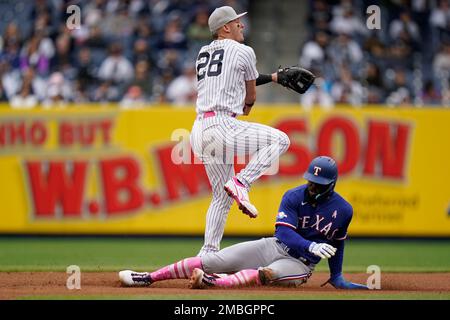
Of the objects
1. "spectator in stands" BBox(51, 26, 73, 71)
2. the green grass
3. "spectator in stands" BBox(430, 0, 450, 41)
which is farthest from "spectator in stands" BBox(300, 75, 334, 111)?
"spectator in stands" BBox(51, 26, 73, 71)

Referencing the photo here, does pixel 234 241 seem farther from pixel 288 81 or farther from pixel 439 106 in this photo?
pixel 288 81

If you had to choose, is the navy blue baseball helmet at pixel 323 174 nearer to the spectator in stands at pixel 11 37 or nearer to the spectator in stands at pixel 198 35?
the spectator in stands at pixel 198 35

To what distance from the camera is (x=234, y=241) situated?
1532 cm

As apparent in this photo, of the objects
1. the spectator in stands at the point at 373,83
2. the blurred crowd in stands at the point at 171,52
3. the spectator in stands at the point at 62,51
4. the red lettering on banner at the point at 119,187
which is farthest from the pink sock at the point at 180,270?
the spectator in stands at the point at 62,51

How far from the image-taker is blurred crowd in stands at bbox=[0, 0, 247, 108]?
16609mm

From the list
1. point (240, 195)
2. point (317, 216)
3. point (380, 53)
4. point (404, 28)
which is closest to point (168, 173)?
point (380, 53)

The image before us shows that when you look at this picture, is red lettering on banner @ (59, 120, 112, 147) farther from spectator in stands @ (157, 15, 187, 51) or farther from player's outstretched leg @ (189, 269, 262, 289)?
player's outstretched leg @ (189, 269, 262, 289)

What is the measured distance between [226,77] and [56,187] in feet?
25.6

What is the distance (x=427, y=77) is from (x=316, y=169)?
10.2 metres

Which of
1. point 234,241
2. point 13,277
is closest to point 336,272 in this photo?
point 13,277

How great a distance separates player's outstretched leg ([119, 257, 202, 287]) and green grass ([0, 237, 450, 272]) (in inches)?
83.4

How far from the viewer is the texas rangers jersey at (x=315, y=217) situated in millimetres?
8391

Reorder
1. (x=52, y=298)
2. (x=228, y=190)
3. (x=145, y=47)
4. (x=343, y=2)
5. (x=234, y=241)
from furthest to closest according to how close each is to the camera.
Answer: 1. (x=343, y=2)
2. (x=145, y=47)
3. (x=234, y=241)
4. (x=228, y=190)
5. (x=52, y=298)

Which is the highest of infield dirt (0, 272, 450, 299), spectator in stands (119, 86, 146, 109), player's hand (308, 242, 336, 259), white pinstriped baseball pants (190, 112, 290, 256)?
spectator in stands (119, 86, 146, 109)
